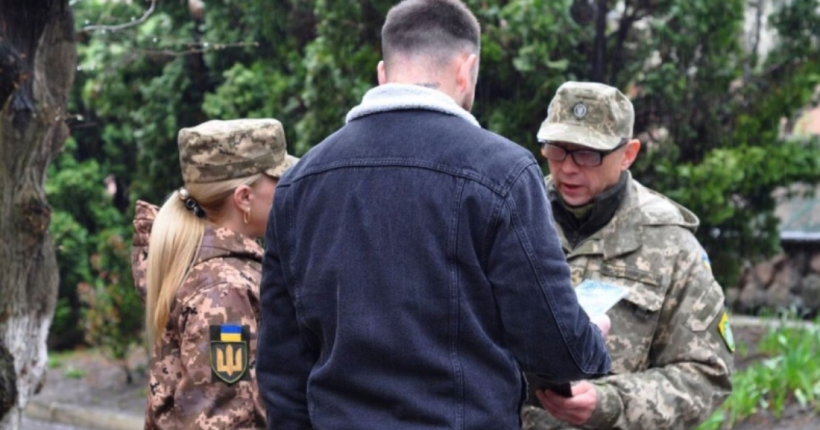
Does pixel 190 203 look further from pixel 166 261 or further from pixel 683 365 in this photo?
pixel 683 365

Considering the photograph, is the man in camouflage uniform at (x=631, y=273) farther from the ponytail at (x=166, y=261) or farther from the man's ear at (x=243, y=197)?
the ponytail at (x=166, y=261)

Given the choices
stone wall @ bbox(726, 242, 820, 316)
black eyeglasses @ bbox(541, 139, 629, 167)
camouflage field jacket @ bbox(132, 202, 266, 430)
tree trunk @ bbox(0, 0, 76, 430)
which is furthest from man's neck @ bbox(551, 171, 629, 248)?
stone wall @ bbox(726, 242, 820, 316)

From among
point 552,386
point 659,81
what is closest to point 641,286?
point 552,386

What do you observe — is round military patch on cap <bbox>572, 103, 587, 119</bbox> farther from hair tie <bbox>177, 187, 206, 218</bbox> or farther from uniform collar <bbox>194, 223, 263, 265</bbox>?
hair tie <bbox>177, 187, 206, 218</bbox>

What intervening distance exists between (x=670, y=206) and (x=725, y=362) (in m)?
0.52

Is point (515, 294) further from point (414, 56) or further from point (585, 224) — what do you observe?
point (585, 224)

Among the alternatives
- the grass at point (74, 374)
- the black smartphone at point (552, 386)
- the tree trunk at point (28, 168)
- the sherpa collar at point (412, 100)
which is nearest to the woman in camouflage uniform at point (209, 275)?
the black smartphone at point (552, 386)

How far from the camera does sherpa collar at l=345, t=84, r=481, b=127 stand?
2412mm

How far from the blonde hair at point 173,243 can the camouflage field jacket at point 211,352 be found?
0.03m

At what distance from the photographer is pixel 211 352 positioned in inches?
117

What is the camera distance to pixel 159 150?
35.4ft

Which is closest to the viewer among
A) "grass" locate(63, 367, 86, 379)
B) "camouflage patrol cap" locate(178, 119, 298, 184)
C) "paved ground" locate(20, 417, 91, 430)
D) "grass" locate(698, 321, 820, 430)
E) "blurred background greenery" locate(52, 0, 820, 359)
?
"camouflage patrol cap" locate(178, 119, 298, 184)

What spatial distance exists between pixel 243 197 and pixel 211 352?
1.69 feet

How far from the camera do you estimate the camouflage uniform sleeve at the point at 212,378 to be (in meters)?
2.96
